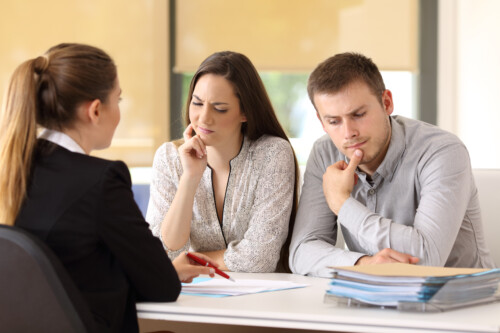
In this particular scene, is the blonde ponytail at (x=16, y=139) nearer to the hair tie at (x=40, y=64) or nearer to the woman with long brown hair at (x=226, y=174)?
the hair tie at (x=40, y=64)

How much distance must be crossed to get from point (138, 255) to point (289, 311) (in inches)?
12.6

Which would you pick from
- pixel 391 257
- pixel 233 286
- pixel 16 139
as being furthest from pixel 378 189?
pixel 16 139

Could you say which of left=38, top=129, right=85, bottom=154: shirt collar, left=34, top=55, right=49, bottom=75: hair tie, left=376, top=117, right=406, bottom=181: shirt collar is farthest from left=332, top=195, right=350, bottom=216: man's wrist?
left=34, top=55, right=49, bottom=75: hair tie

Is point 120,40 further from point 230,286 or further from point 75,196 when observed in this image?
point 75,196

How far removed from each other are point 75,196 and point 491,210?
56.1 inches

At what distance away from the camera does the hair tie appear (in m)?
1.39

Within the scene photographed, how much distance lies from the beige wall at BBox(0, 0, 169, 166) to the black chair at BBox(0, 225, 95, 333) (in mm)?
3371

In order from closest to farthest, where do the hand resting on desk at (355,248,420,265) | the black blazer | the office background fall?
the black blazer → the hand resting on desk at (355,248,420,265) → the office background

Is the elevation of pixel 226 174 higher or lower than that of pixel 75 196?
lower

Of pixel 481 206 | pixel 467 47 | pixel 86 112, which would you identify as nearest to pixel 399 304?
pixel 86 112

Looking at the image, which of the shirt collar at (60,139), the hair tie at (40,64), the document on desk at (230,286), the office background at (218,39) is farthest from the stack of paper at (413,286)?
the office background at (218,39)

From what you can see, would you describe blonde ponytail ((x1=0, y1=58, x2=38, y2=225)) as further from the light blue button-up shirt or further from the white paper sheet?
the light blue button-up shirt

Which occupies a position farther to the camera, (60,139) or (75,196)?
(60,139)

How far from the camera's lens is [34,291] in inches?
46.9
